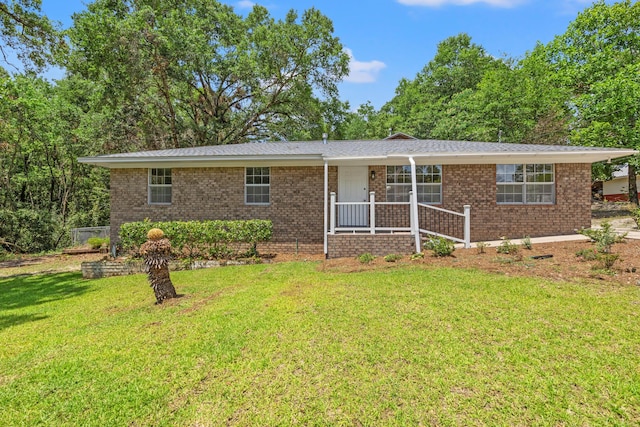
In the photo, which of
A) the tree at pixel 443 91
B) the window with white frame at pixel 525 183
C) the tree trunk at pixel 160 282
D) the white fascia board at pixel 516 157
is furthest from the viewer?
the tree at pixel 443 91

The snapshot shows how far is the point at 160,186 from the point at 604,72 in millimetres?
25822

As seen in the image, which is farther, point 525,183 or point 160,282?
point 525,183

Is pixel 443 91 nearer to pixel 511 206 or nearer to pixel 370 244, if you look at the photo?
pixel 511 206

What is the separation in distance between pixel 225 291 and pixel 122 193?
287 inches

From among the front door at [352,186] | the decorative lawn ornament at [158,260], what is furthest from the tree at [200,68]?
the decorative lawn ornament at [158,260]

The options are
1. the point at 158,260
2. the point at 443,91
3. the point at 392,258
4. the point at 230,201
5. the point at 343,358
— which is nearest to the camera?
the point at 343,358

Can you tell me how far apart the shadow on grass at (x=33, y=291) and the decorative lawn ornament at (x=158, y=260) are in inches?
79.4

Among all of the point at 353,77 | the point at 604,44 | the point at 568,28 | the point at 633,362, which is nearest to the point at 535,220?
the point at 633,362

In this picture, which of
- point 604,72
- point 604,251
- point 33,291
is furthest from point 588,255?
point 604,72

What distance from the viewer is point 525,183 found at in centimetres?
1055

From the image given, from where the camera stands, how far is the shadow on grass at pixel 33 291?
5945 millimetres

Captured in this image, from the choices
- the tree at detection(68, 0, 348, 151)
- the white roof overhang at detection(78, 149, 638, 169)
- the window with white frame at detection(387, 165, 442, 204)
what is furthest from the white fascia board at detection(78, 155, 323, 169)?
the tree at detection(68, 0, 348, 151)

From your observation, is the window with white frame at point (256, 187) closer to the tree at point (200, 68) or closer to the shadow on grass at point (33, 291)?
the shadow on grass at point (33, 291)

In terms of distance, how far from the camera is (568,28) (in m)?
22.3
